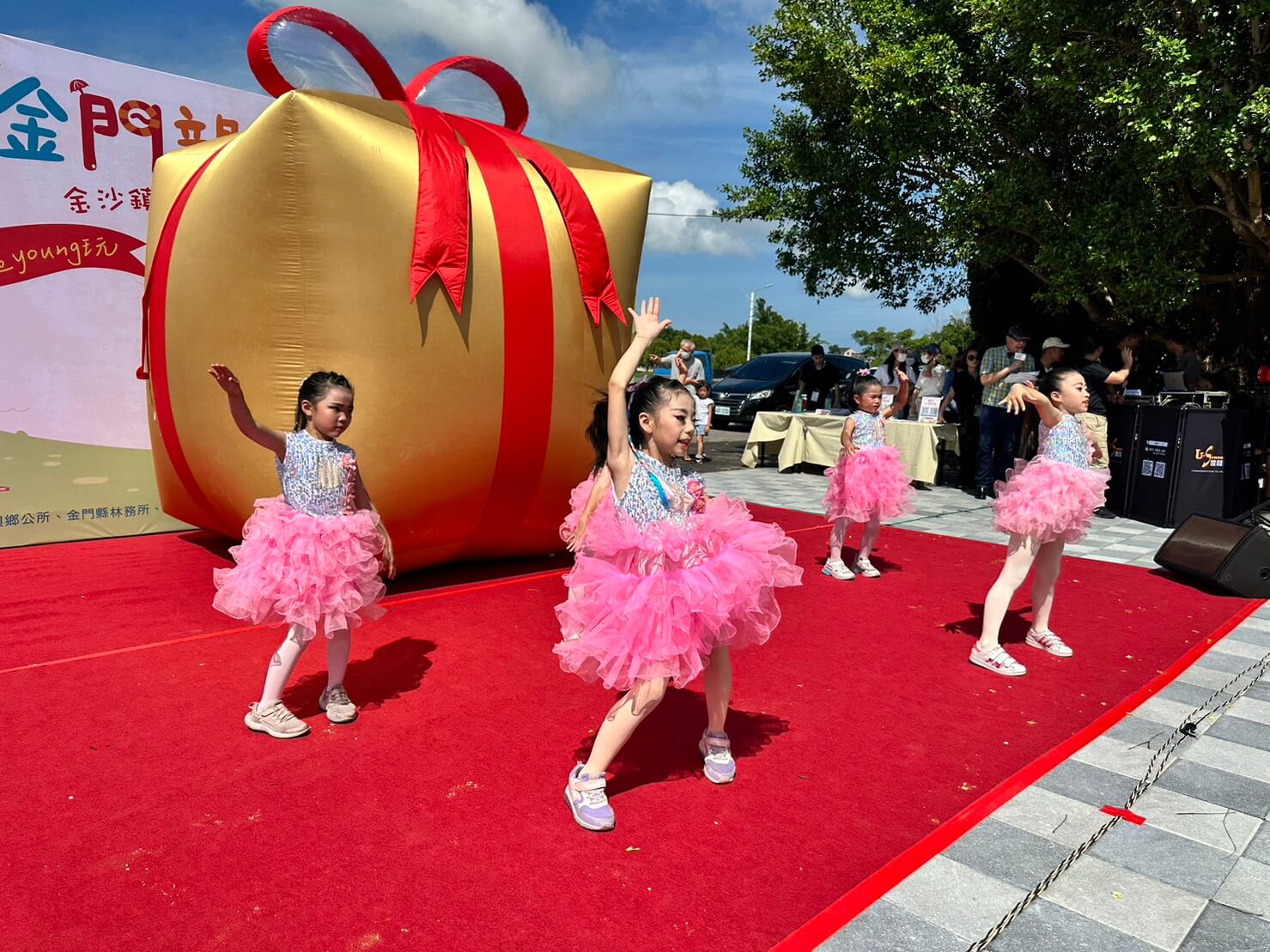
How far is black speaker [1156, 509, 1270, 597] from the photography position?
18.1 ft

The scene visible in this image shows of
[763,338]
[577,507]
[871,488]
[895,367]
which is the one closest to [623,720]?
[577,507]

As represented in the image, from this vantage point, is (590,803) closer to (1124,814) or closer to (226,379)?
(1124,814)

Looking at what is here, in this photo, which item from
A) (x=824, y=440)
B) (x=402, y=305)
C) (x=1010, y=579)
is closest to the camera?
(x=1010, y=579)

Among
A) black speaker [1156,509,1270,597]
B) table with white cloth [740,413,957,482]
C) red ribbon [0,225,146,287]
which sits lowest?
black speaker [1156,509,1270,597]

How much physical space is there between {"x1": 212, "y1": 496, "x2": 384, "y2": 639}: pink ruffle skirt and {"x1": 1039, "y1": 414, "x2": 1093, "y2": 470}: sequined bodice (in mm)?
3228

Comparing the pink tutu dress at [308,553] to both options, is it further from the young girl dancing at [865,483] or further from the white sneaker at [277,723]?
the young girl dancing at [865,483]

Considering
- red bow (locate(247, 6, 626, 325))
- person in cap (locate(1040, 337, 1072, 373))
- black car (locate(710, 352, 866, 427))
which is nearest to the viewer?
red bow (locate(247, 6, 626, 325))

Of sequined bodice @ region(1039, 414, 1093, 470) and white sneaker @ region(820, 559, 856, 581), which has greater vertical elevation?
sequined bodice @ region(1039, 414, 1093, 470)

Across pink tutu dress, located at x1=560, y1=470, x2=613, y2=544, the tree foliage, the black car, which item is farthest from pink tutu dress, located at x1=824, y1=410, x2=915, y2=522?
the tree foliage

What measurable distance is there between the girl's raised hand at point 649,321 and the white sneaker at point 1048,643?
2908mm

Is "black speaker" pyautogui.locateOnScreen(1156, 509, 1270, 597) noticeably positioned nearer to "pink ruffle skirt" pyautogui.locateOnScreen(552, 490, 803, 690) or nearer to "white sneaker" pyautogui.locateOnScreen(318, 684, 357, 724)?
"pink ruffle skirt" pyautogui.locateOnScreen(552, 490, 803, 690)

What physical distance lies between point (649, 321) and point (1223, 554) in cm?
496

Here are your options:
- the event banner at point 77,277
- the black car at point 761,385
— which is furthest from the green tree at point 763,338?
the event banner at point 77,277

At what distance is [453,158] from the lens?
15.9ft
